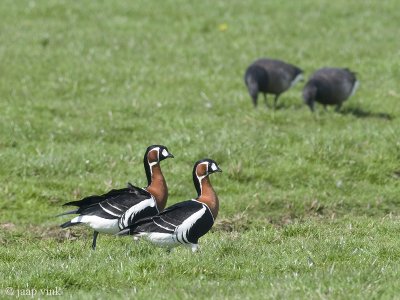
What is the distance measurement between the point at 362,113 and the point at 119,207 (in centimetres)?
1042

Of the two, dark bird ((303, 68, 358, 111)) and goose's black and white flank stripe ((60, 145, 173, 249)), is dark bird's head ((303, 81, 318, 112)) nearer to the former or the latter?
dark bird ((303, 68, 358, 111))

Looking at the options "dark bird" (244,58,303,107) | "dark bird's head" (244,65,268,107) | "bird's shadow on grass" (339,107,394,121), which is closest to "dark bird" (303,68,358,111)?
"bird's shadow on grass" (339,107,394,121)

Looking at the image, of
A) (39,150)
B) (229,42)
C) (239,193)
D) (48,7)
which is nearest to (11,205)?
(39,150)

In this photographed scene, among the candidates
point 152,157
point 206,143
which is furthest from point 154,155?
point 206,143

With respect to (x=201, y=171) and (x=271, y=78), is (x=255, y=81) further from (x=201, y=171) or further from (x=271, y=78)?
(x=201, y=171)

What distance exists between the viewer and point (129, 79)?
20.8m

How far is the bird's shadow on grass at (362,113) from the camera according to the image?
1886 centimetres

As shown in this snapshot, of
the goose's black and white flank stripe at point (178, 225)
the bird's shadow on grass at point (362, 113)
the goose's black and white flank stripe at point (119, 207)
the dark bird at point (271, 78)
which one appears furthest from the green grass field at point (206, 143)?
the dark bird at point (271, 78)

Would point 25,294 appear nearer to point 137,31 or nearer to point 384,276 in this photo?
point 384,276

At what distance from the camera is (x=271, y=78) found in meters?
19.5

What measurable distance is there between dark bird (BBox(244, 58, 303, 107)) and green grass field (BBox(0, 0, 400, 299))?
1.51ft

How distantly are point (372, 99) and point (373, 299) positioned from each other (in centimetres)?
1330

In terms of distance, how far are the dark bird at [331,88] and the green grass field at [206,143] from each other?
0.36 m

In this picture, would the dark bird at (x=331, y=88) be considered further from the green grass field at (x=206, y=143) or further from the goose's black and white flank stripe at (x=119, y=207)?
the goose's black and white flank stripe at (x=119, y=207)
